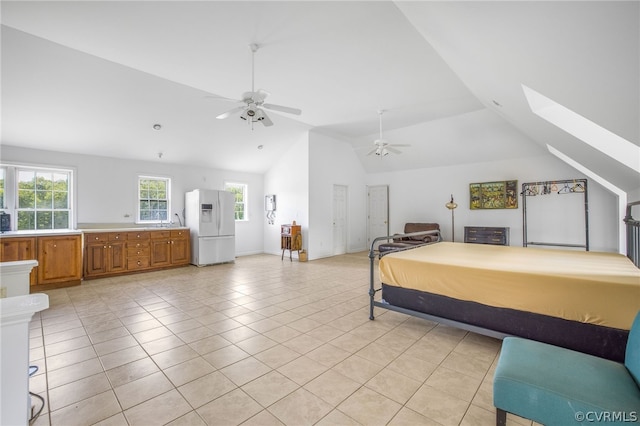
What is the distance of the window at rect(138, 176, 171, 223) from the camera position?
6523 mm

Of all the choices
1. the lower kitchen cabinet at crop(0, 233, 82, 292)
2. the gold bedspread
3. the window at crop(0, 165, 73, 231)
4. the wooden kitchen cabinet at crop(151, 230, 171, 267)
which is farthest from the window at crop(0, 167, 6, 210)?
the gold bedspread

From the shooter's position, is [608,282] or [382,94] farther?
[382,94]

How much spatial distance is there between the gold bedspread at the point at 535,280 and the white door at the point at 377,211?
5526 millimetres

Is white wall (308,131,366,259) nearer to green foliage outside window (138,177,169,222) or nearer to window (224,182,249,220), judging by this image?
window (224,182,249,220)

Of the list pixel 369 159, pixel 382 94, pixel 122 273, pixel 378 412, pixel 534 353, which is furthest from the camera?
pixel 369 159

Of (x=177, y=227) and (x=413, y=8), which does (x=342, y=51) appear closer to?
(x=413, y=8)

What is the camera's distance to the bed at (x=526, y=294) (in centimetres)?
208

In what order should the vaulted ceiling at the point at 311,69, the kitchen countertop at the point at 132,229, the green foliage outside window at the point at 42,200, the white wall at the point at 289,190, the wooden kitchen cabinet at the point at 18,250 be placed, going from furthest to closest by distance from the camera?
the white wall at the point at 289,190 < the kitchen countertop at the point at 132,229 < the green foliage outside window at the point at 42,200 < the wooden kitchen cabinet at the point at 18,250 < the vaulted ceiling at the point at 311,69

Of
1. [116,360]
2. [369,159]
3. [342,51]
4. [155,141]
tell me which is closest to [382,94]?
[342,51]

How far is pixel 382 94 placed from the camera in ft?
16.3

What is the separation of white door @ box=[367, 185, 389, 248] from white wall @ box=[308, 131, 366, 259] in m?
0.26

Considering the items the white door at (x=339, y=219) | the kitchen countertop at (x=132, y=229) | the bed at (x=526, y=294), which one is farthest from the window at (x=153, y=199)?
the bed at (x=526, y=294)

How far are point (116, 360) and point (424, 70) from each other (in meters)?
5.21

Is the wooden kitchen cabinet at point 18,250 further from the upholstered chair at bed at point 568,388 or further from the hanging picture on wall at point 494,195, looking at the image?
the hanging picture on wall at point 494,195
